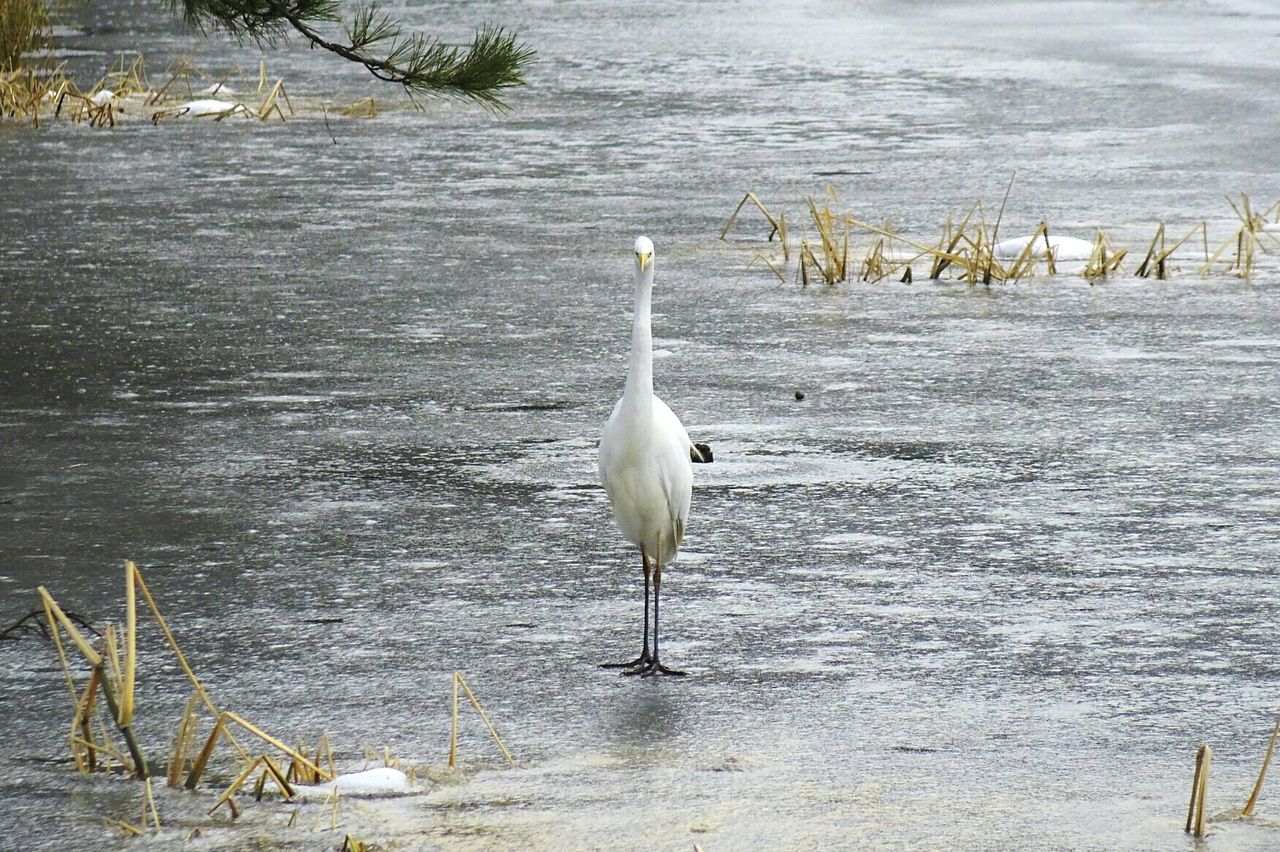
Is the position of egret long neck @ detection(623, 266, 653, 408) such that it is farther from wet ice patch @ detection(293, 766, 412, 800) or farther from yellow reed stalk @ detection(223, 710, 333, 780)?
yellow reed stalk @ detection(223, 710, 333, 780)

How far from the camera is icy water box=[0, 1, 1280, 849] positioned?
5219 mm

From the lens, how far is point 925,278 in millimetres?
12672

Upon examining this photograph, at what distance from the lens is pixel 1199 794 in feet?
15.6

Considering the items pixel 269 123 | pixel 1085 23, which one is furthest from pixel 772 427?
pixel 1085 23

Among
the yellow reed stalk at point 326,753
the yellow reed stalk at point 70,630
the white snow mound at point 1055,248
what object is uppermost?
the yellow reed stalk at point 70,630

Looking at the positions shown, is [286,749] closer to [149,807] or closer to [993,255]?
[149,807]

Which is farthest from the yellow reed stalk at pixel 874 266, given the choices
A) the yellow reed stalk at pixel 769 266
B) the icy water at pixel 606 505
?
the yellow reed stalk at pixel 769 266

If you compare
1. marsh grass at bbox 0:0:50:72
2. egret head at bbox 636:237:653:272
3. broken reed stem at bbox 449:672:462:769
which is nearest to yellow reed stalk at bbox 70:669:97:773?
broken reed stem at bbox 449:672:462:769

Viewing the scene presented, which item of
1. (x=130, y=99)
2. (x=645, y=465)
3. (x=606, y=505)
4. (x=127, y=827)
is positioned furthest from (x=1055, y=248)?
(x=130, y=99)

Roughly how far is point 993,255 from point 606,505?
545 centimetres

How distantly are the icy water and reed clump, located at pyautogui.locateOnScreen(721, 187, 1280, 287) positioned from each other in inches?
8.1

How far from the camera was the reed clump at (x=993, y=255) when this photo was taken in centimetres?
1241

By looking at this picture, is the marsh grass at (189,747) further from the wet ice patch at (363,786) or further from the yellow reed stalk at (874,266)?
the yellow reed stalk at (874,266)

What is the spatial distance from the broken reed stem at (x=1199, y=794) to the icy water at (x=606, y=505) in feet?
0.27
